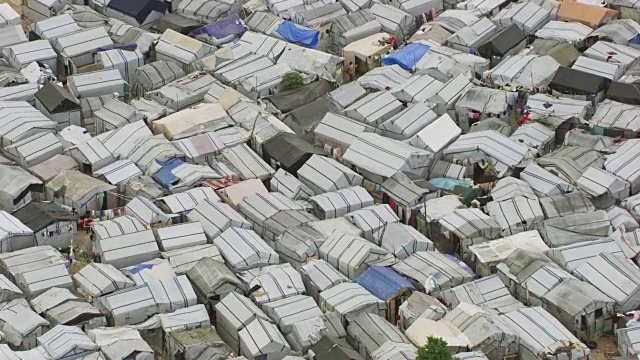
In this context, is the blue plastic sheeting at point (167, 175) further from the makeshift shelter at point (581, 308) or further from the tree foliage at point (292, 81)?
the makeshift shelter at point (581, 308)

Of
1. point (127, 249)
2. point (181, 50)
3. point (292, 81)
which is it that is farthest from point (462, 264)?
point (181, 50)

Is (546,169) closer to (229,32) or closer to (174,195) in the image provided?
(174,195)

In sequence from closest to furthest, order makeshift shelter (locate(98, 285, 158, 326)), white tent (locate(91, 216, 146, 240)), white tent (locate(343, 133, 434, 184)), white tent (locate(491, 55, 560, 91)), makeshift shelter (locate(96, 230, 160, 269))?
1. makeshift shelter (locate(98, 285, 158, 326))
2. makeshift shelter (locate(96, 230, 160, 269))
3. white tent (locate(91, 216, 146, 240))
4. white tent (locate(343, 133, 434, 184))
5. white tent (locate(491, 55, 560, 91))

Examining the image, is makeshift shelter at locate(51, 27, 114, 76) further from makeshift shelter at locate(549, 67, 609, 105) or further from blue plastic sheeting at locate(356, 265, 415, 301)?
blue plastic sheeting at locate(356, 265, 415, 301)

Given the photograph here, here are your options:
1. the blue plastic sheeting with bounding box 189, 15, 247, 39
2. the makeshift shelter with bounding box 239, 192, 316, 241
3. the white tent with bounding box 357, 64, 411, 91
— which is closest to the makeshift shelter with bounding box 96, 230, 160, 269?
the makeshift shelter with bounding box 239, 192, 316, 241

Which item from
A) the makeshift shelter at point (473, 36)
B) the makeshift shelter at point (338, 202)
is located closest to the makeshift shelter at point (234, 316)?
the makeshift shelter at point (338, 202)

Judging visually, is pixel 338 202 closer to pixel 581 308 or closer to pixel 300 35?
pixel 581 308
